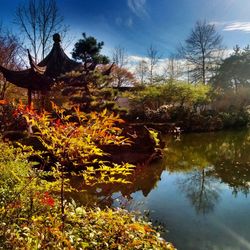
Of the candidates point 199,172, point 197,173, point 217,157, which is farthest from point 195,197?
point 217,157

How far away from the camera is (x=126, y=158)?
9031 mm

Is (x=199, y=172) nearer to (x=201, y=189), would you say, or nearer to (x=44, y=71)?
(x=201, y=189)

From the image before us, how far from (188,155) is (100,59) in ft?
15.3

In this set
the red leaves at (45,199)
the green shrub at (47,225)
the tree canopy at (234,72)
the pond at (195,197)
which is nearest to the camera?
the green shrub at (47,225)

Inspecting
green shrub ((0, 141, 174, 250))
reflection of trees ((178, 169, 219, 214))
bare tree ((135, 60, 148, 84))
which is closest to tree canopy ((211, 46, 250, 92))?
bare tree ((135, 60, 148, 84))

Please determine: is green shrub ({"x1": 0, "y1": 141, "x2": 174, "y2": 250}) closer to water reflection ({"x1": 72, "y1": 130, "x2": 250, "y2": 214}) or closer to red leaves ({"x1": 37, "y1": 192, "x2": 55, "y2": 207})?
red leaves ({"x1": 37, "y1": 192, "x2": 55, "y2": 207})

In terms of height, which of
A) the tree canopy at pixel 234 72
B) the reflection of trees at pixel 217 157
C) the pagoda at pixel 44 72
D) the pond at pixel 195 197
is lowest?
the pond at pixel 195 197

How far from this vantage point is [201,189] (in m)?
6.81

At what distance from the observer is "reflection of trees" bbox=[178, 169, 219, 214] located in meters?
5.69

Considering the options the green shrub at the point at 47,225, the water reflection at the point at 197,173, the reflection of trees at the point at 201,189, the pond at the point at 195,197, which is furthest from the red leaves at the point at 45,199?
the reflection of trees at the point at 201,189

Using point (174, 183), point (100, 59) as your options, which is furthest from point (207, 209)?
point (100, 59)

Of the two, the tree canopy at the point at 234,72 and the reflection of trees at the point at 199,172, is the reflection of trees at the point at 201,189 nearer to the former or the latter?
the reflection of trees at the point at 199,172

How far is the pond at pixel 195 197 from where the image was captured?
437 centimetres

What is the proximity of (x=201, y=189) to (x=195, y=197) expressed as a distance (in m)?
0.60
